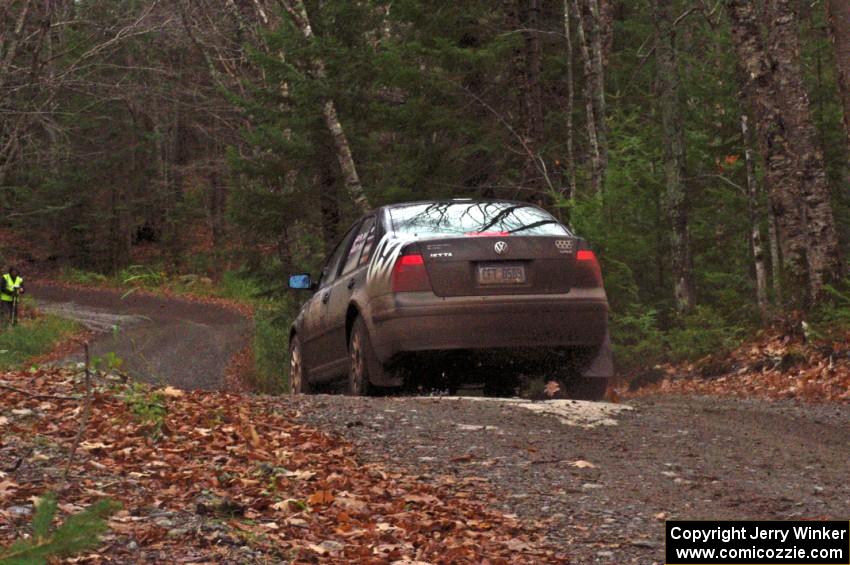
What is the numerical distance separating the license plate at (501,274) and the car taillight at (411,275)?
451 mm

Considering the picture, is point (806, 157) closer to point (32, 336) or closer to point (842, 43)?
point (842, 43)

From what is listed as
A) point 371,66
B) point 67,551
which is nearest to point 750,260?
point 371,66

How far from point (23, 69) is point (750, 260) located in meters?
14.9

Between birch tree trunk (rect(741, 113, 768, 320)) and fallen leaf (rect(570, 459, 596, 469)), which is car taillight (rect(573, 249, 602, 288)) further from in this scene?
birch tree trunk (rect(741, 113, 768, 320))

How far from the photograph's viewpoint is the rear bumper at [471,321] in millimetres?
9719

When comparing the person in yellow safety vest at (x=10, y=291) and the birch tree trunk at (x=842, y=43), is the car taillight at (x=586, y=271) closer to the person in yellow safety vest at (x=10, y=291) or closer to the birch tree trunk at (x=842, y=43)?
the birch tree trunk at (x=842, y=43)

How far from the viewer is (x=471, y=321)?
9.73m

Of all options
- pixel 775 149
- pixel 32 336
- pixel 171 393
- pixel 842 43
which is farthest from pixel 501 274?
pixel 32 336

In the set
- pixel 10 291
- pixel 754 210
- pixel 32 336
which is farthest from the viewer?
pixel 10 291

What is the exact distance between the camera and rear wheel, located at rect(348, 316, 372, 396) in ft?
33.6

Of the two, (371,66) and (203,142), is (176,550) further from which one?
(203,142)

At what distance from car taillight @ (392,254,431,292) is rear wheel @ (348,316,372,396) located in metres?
0.69

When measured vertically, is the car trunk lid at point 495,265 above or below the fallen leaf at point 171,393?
above

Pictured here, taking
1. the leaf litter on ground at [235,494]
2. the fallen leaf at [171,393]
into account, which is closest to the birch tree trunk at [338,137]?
the fallen leaf at [171,393]
